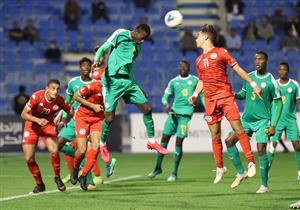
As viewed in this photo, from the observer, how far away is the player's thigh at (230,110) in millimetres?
12875

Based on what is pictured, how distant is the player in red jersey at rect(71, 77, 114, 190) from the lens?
46.9 feet

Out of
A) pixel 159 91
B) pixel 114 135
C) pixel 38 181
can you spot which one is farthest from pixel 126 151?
pixel 38 181

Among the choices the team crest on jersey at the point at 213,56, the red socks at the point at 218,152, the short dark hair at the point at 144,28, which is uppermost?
the short dark hair at the point at 144,28

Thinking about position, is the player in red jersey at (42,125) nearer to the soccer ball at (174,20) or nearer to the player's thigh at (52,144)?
the player's thigh at (52,144)

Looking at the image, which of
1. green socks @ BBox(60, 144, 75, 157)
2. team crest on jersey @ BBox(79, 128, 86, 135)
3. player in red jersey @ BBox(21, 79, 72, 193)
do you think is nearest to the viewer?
player in red jersey @ BBox(21, 79, 72, 193)

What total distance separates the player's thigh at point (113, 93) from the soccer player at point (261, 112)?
6.28 ft

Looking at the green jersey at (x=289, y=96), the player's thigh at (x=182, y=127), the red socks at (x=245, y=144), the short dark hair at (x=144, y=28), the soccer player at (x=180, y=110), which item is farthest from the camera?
the soccer player at (x=180, y=110)

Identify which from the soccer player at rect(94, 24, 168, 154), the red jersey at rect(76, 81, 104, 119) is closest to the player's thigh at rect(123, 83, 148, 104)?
the soccer player at rect(94, 24, 168, 154)

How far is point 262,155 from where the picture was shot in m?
14.0

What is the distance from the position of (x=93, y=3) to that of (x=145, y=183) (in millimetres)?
18075

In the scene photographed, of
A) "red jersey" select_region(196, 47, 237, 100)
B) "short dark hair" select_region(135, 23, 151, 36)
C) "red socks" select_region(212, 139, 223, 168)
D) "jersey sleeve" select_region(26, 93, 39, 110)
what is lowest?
"red socks" select_region(212, 139, 223, 168)

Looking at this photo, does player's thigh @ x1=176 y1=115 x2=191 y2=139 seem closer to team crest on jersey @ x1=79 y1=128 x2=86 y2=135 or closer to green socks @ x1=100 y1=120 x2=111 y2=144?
green socks @ x1=100 y1=120 x2=111 y2=144

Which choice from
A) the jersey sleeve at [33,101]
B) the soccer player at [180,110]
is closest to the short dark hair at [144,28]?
the jersey sleeve at [33,101]

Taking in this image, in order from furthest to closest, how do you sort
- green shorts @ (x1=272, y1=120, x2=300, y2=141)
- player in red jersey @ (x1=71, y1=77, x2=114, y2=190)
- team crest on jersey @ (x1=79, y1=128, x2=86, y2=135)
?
green shorts @ (x1=272, y1=120, x2=300, y2=141), team crest on jersey @ (x1=79, y1=128, x2=86, y2=135), player in red jersey @ (x1=71, y1=77, x2=114, y2=190)
